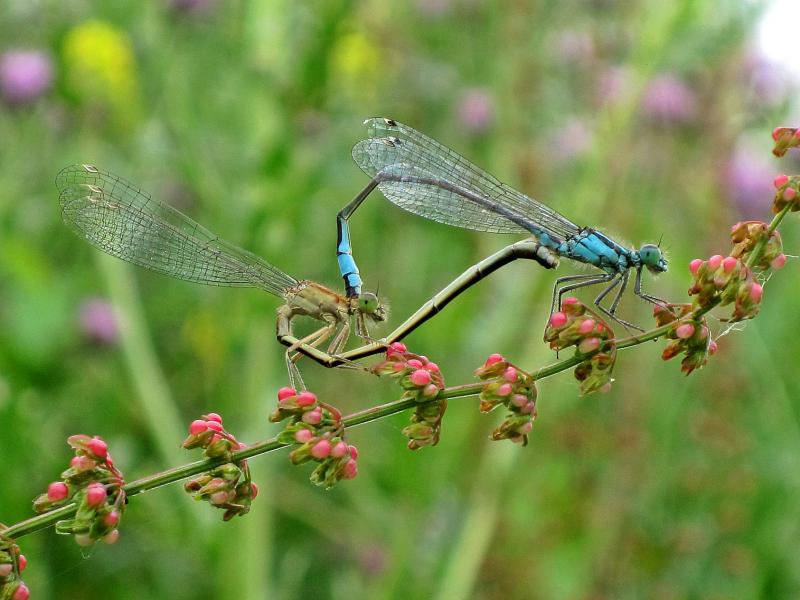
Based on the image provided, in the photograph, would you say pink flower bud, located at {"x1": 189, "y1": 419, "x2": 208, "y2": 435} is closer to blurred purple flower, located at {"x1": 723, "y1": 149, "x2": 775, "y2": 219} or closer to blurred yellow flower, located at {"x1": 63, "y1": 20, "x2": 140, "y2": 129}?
blurred yellow flower, located at {"x1": 63, "y1": 20, "x2": 140, "y2": 129}

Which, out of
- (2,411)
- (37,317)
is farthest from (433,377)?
(37,317)

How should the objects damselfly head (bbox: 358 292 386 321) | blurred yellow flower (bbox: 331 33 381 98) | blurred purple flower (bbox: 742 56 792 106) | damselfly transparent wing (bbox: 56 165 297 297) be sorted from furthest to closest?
blurred yellow flower (bbox: 331 33 381 98), blurred purple flower (bbox: 742 56 792 106), damselfly transparent wing (bbox: 56 165 297 297), damselfly head (bbox: 358 292 386 321)

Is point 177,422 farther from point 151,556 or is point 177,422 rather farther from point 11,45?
point 11,45

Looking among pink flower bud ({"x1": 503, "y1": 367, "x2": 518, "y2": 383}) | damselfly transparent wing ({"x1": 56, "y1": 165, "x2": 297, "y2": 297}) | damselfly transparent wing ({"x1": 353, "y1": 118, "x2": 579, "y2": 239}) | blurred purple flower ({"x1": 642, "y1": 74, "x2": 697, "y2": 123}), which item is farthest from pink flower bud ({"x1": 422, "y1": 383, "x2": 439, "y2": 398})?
blurred purple flower ({"x1": 642, "y1": 74, "x2": 697, "y2": 123})

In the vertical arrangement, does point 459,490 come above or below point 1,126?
below

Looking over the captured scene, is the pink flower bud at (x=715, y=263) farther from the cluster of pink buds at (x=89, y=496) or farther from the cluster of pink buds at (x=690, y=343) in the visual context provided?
the cluster of pink buds at (x=89, y=496)

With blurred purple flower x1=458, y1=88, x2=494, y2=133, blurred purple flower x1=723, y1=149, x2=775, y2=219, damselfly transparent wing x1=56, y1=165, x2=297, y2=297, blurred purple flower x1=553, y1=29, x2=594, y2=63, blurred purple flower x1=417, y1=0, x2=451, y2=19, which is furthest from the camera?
blurred purple flower x1=417, y1=0, x2=451, y2=19
